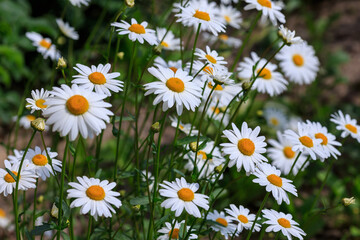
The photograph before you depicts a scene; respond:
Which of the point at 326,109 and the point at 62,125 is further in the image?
the point at 326,109

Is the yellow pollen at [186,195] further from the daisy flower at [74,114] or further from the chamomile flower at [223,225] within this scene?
the daisy flower at [74,114]

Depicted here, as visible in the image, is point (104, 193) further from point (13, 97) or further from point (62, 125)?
point (13, 97)

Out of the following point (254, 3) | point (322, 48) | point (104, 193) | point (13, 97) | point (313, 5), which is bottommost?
point (104, 193)

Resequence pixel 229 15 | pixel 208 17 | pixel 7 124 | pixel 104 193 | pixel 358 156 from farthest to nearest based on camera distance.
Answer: pixel 7 124, pixel 358 156, pixel 229 15, pixel 208 17, pixel 104 193

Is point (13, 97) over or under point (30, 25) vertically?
under

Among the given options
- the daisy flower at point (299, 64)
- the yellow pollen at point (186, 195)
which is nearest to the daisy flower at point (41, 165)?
the yellow pollen at point (186, 195)

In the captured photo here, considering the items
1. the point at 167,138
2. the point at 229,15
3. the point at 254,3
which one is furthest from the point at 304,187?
the point at 254,3

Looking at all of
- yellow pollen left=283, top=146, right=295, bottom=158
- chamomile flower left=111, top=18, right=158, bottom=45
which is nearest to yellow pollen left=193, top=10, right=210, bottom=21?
chamomile flower left=111, top=18, right=158, bottom=45
